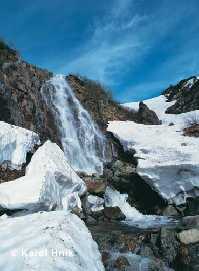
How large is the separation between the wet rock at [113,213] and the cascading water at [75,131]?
605 cm

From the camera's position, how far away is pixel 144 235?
60.5 ft

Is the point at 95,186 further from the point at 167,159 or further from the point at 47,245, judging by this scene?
the point at 47,245

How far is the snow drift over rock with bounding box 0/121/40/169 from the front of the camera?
68.6 feet

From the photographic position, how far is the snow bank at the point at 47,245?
9.03 metres

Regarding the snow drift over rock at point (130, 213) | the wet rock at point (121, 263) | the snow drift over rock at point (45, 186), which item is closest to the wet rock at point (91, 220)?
the snow drift over rock at point (45, 186)

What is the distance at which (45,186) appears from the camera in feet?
61.7

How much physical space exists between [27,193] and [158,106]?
133ft

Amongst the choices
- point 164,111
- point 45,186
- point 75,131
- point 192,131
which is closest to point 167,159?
point 192,131

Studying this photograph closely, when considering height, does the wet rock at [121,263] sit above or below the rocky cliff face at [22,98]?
below

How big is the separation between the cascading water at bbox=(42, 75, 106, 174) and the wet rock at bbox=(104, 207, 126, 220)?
19.8 feet

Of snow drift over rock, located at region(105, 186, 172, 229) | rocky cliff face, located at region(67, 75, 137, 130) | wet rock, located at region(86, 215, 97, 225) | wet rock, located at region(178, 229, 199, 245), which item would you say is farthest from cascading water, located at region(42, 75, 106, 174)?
wet rock, located at region(178, 229, 199, 245)

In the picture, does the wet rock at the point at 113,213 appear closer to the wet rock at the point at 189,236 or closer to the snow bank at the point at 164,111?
the wet rock at the point at 189,236

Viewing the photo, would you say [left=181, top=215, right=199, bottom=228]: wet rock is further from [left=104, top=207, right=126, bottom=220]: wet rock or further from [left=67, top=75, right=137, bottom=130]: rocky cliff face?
[left=67, top=75, right=137, bottom=130]: rocky cliff face

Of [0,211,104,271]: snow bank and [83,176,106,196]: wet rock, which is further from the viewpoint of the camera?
[83,176,106,196]: wet rock
